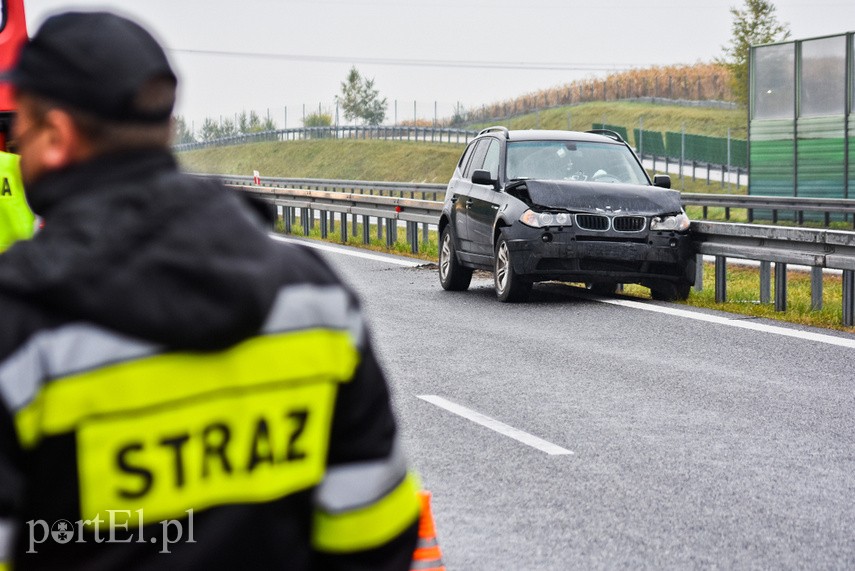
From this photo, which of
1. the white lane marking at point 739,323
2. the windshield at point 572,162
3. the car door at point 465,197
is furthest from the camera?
the car door at point 465,197

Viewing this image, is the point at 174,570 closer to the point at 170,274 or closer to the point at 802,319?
the point at 170,274

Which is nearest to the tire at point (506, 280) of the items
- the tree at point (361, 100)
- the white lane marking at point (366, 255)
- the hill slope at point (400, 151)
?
the white lane marking at point (366, 255)

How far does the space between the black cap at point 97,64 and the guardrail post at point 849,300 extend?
1128 cm

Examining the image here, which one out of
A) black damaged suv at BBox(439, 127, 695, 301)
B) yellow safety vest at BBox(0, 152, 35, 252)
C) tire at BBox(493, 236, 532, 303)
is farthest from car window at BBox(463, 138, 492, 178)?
yellow safety vest at BBox(0, 152, 35, 252)

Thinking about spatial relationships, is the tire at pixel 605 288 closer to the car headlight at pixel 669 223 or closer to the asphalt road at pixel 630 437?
the car headlight at pixel 669 223

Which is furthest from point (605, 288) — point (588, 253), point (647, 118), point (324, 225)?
point (647, 118)

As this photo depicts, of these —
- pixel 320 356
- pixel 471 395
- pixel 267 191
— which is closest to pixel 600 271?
pixel 471 395

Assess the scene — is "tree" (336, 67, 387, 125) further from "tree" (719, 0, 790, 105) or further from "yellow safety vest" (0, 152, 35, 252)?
"yellow safety vest" (0, 152, 35, 252)

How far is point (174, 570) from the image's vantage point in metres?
1.90

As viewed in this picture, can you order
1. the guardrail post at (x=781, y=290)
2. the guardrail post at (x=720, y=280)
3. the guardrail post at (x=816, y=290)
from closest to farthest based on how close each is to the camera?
1. the guardrail post at (x=816, y=290)
2. the guardrail post at (x=781, y=290)
3. the guardrail post at (x=720, y=280)

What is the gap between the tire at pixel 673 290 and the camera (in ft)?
48.0

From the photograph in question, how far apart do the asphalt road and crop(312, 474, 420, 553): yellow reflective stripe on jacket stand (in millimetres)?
3359

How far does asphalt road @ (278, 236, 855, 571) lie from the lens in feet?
18.7

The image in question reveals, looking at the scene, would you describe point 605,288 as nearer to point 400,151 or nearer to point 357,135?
point 400,151
